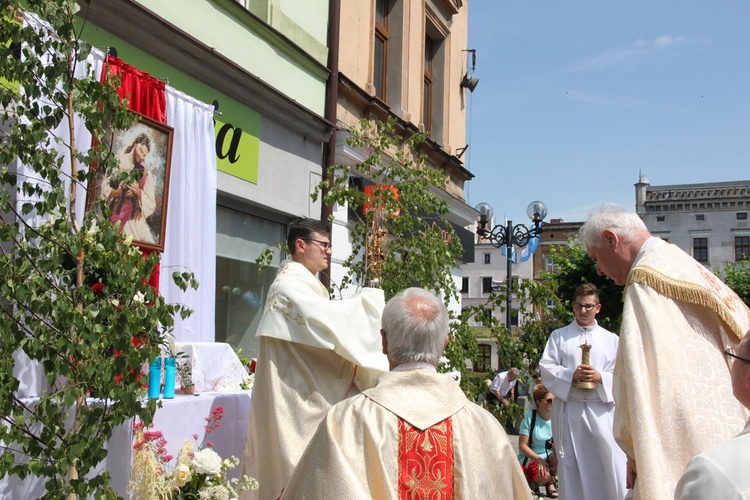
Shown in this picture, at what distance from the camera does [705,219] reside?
65.3 metres

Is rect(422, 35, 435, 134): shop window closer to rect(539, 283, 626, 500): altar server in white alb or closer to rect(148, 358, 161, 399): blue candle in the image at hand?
rect(539, 283, 626, 500): altar server in white alb

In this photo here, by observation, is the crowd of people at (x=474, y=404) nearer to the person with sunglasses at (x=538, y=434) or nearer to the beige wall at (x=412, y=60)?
the person with sunglasses at (x=538, y=434)

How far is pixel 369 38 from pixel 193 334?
6825 mm

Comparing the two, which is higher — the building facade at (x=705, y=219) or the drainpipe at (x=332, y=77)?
the building facade at (x=705, y=219)

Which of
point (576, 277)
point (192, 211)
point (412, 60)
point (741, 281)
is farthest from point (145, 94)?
point (741, 281)

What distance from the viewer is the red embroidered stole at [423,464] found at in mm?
2889

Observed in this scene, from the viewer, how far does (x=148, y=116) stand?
23.1 feet

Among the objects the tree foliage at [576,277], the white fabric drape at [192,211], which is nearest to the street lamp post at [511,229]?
the white fabric drape at [192,211]

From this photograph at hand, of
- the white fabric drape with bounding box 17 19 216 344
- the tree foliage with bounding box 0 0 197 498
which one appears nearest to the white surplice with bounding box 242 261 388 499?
the tree foliage with bounding box 0 0 197 498

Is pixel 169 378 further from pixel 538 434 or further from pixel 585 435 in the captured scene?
pixel 538 434

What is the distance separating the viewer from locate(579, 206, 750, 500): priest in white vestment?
3564mm

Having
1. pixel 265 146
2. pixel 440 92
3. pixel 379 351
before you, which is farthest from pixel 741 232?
pixel 379 351

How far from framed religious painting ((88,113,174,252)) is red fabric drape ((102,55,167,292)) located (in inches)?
7.0

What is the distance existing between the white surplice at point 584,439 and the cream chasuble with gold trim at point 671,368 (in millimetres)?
2493
